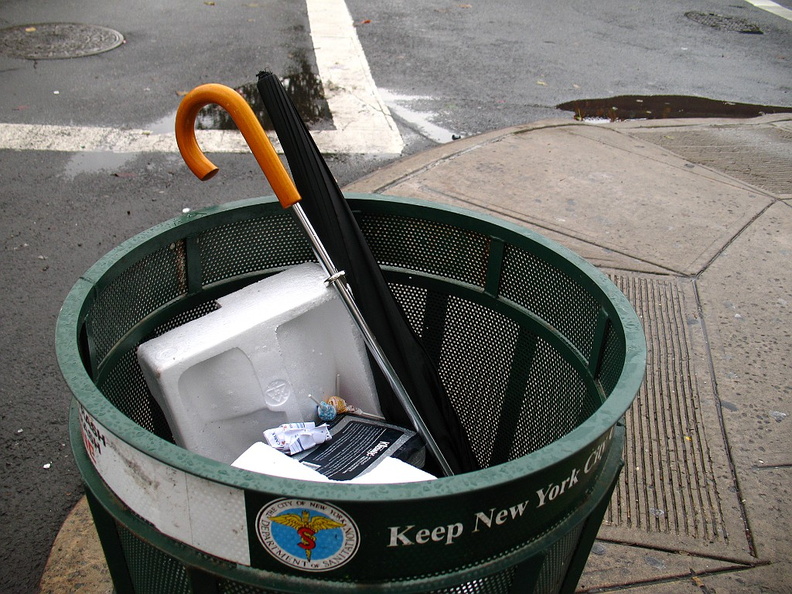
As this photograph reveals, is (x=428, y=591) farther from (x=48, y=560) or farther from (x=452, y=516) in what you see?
(x=48, y=560)

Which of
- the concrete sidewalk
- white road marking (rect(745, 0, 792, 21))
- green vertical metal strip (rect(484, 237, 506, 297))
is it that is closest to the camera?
green vertical metal strip (rect(484, 237, 506, 297))

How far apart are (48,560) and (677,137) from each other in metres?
5.38

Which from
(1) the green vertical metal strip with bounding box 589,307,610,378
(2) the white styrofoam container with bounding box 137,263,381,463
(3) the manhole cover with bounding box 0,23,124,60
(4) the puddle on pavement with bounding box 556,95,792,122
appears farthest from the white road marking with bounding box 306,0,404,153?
(1) the green vertical metal strip with bounding box 589,307,610,378

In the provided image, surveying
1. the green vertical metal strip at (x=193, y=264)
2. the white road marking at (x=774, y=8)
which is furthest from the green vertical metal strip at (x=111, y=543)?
the white road marking at (x=774, y=8)

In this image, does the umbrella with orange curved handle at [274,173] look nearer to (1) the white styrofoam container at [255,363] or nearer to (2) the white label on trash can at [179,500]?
(1) the white styrofoam container at [255,363]

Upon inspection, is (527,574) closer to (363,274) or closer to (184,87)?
(363,274)

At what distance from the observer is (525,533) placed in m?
1.44

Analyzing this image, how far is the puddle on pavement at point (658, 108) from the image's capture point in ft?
22.3

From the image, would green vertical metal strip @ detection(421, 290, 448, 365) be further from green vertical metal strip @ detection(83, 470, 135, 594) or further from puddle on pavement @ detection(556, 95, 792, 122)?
puddle on pavement @ detection(556, 95, 792, 122)

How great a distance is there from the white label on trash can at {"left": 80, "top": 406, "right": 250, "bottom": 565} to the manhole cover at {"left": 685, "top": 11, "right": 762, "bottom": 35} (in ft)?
33.5

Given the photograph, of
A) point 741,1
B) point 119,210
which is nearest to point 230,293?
point 119,210

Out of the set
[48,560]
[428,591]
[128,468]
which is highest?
[128,468]

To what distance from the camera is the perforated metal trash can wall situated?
131 centimetres

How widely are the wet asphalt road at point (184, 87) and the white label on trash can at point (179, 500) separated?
1365 mm
